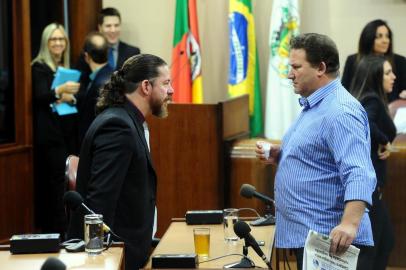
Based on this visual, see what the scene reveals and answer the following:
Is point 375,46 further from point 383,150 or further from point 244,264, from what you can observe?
point 244,264

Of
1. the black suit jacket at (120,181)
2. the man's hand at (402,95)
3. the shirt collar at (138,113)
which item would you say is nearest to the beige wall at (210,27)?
the man's hand at (402,95)

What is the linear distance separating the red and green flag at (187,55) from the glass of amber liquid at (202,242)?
3765 mm

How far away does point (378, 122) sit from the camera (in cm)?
468

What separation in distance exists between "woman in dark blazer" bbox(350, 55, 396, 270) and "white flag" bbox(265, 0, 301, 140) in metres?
2.04

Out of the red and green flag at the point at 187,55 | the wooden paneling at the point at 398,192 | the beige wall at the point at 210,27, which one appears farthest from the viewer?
the beige wall at the point at 210,27

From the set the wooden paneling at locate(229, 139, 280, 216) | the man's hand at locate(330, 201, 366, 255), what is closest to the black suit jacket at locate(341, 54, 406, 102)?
the wooden paneling at locate(229, 139, 280, 216)

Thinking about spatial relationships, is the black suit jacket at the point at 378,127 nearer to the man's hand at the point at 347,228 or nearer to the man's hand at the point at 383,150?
the man's hand at the point at 383,150

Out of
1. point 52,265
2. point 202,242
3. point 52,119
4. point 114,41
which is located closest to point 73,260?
point 202,242

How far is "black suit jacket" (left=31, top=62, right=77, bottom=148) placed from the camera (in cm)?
630

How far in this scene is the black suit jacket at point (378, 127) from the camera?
454 centimetres

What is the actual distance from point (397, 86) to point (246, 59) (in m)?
1.32

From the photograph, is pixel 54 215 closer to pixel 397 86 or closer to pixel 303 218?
pixel 397 86

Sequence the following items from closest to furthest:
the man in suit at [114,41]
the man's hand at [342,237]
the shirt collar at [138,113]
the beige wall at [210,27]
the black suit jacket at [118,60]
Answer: the man's hand at [342,237], the shirt collar at [138,113], the black suit jacket at [118,60], the man in suit at [114,41], the beige wall at [210,27]

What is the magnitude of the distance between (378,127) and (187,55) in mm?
2639
